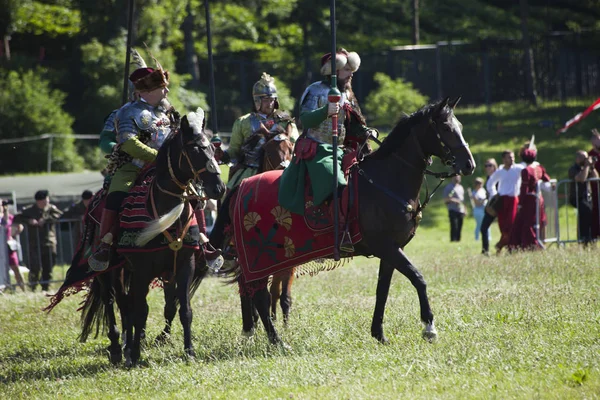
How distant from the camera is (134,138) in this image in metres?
9.59

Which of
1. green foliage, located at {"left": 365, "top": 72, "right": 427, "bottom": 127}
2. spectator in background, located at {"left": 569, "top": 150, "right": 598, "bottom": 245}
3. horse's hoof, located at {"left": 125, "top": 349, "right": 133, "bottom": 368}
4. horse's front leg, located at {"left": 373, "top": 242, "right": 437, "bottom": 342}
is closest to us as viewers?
horse's front leg, located at {"left": 373, "top": 242, "right": 437, "bottom": 342}

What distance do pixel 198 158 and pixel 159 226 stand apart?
741mm

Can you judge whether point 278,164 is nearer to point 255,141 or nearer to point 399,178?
point 255,141

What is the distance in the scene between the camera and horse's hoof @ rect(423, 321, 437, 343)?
9070 millimetres

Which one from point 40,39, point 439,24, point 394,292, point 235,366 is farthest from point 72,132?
point 235,366

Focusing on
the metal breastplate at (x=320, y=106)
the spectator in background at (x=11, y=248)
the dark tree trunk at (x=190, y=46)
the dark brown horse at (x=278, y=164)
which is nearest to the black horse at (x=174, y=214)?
the metal breastplate at (x=320, y=106)

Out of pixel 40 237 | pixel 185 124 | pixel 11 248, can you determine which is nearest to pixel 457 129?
pixel 185 124

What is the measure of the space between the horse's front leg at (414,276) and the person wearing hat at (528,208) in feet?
28.3

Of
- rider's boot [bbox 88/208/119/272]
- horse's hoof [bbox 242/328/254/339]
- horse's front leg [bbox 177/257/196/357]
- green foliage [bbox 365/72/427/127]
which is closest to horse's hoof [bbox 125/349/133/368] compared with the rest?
horse's front leg [bbox 177/257/196/357]

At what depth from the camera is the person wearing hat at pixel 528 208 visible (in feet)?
58.0

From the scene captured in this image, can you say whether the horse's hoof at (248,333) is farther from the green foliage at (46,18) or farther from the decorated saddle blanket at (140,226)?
the green foliage at (46,18)

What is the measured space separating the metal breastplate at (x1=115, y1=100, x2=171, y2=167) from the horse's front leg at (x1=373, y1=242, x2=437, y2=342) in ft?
7.92

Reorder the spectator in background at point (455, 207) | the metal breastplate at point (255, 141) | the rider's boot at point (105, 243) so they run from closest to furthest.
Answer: the rider's boot at point (105, 243) < the metal breastplate at point (255, 141) < the spectator in background at point (455, 207)

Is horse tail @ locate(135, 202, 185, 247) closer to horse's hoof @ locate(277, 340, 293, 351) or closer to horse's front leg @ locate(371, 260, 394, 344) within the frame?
horse's hoof @ locate(277, 340, 293, 351)
